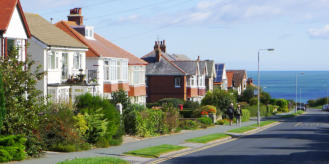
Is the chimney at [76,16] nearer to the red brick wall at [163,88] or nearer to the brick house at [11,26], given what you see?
the red brick wall at [163,88]

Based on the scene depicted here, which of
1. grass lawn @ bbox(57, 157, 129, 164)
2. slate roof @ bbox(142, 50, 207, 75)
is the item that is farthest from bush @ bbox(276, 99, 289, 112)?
grass lawn @ bbox(57, 157, 129, 164)

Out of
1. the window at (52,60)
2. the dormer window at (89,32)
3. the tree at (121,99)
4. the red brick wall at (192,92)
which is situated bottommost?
the tree at (121,99)

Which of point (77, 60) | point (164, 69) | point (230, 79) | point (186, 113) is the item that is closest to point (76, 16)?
point (77, 60)

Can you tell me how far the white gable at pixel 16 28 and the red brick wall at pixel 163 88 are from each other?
4143 cm

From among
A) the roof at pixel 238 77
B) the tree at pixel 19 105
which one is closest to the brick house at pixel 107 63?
the tree at pixel 19 105

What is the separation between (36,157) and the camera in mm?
20984

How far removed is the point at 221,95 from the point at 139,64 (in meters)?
11.0

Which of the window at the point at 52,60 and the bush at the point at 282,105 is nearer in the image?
the window at the point at 52,60

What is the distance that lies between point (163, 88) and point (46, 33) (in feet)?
111

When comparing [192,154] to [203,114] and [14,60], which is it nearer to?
[14,60]

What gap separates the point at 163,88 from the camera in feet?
233

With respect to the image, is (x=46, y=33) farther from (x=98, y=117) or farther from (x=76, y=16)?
(x=76, y=16)

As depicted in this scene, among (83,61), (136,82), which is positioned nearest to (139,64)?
(136,82)

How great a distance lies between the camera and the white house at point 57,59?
117 ft
